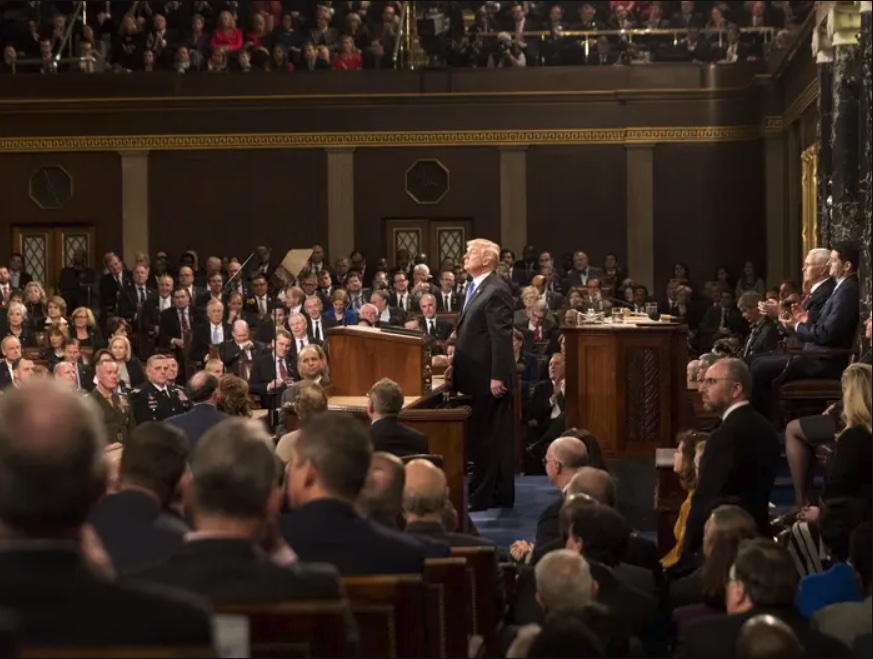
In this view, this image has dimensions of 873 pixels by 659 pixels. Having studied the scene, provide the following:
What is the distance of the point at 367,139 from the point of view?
64.5 ft

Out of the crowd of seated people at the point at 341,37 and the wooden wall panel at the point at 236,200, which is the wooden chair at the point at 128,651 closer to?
the crowd of seated people at the point at 341,37

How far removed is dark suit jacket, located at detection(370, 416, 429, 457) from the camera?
23.2 feet

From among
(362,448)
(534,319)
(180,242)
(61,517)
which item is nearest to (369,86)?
(180,242)

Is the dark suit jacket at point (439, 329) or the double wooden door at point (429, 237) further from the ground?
the double wooden door at point (429, 237)

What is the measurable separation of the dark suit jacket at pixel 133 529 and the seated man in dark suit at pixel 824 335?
579 centimetres

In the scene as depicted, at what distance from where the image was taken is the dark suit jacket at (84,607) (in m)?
2.45

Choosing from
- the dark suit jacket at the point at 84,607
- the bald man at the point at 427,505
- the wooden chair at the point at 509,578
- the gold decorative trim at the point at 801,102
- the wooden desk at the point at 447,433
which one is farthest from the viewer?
the gold decorative trim at the point at 801,102

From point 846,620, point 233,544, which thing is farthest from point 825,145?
point 233,544

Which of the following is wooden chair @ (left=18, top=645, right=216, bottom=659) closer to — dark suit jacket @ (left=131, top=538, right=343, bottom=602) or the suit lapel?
dark suit jacket @ (left=131, top=538, right=343, bottom=602)

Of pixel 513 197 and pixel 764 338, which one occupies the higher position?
pixel 513 197

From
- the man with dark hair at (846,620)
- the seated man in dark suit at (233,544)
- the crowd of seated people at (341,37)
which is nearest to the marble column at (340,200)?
the crowd of seated people at (341,37)

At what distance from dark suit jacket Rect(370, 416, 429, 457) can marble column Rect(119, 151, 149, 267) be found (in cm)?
1316

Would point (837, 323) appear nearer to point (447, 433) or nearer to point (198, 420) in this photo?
point (447, 433)

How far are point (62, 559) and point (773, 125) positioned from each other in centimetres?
1732
